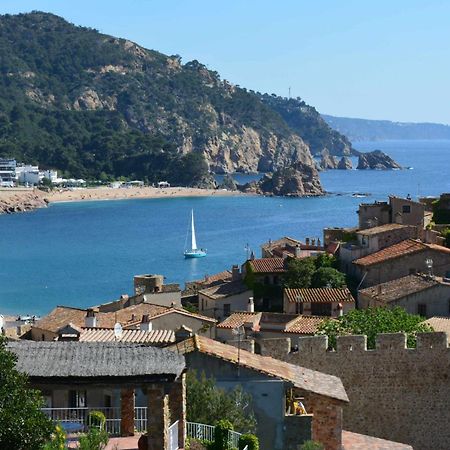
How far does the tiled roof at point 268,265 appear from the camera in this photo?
33.5 m

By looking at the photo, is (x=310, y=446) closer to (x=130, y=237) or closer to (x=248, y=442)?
(x=248, y=442)

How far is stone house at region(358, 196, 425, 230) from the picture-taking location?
3369cm

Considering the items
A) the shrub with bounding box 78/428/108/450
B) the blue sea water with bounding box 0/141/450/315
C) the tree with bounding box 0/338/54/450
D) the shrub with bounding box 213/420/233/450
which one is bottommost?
the blue sea water with bounding box 0/141/450/315

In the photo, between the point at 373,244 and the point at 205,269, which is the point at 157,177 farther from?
the point at 373,244

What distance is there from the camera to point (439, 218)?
36.2m

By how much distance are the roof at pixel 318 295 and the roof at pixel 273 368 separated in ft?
46.2

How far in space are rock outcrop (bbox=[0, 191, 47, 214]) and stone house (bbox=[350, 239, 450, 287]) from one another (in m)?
120

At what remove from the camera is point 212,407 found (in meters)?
11.1

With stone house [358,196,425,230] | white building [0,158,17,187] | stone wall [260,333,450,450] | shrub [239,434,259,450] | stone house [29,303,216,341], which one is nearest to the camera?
shrub [239,434,259,450]

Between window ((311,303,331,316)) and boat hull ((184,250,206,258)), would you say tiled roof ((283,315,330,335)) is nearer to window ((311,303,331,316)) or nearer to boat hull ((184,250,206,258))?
window ((311,303,331,316))

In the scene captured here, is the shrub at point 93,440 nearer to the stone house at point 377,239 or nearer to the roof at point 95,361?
the roof at point 95,361

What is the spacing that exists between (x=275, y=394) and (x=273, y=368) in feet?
2.68

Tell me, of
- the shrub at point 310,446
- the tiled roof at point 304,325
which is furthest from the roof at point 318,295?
the shrub at point 310,446

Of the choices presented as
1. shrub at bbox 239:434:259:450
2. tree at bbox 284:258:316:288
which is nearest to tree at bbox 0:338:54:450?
shrub at bbox 239:434:259:450
